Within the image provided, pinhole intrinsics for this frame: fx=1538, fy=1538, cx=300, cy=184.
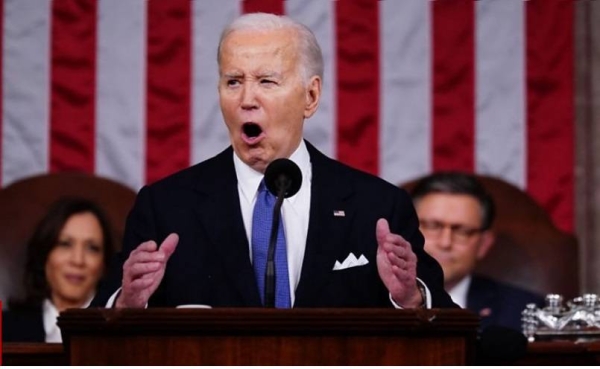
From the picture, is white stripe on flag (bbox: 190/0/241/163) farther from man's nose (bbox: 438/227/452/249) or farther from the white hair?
the white hair

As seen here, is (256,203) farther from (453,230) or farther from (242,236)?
(453,230)

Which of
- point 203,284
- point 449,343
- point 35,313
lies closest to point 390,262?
point 449,343

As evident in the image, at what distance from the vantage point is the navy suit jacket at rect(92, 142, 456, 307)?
434cm

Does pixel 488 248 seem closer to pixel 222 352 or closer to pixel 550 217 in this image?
pixel 550 217

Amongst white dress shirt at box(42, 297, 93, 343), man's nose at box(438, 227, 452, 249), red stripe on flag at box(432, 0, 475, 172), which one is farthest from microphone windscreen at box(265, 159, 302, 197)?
red stripe on flag at box(432, 0, 475, 172)

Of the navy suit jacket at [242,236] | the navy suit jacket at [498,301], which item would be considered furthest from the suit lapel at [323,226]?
the navy suit jacket at [498,301]

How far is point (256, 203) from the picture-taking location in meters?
4.50

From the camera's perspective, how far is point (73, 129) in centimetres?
711

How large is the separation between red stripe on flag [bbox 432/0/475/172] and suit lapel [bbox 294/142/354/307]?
2.56m

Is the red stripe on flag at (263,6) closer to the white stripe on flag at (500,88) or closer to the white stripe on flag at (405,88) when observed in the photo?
the white stripe on flag at (405,88)

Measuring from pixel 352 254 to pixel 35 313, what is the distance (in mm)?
2638

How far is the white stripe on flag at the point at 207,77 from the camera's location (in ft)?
23.4

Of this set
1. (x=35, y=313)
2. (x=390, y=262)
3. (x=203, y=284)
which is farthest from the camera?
(x=35, y=313)

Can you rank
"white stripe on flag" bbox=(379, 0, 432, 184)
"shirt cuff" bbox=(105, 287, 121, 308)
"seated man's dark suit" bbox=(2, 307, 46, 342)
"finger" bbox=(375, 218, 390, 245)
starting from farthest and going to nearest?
"white stripe on flag" bbox=(379, 0, 432, 184)
"seated man's dark suit" bbox=(2, 307, 46, 342)
"shirt cuff" bbox=(105, 287, 121, 308)
"finger" bbox=(375, 218, 390, 245)
